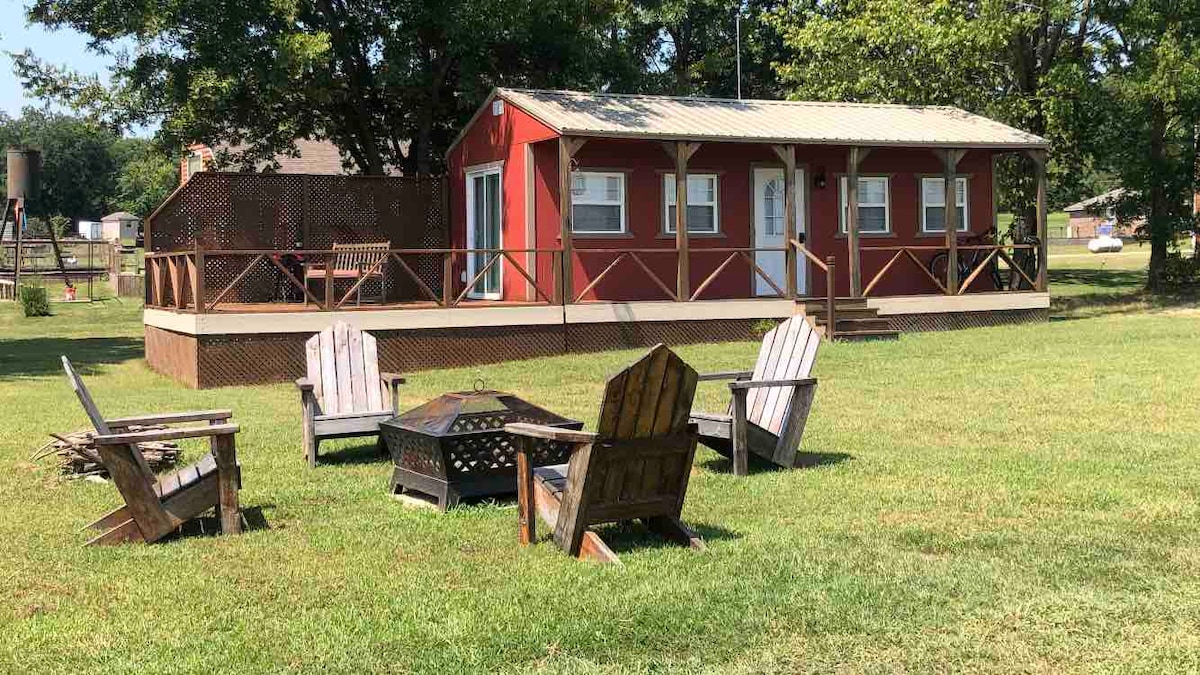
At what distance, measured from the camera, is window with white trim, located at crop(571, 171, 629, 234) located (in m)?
17.5

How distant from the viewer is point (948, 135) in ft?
63.0

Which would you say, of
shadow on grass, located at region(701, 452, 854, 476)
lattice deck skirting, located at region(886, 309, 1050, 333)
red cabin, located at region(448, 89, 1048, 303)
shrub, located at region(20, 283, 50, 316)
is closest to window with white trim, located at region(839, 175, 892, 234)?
red cabin, located at region(448, 89, 1048, 303)

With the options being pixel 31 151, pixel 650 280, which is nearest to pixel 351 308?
pixel 650 280

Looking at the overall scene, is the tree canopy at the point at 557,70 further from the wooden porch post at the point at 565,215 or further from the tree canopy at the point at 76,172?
the tree canopy at the point at 76,172

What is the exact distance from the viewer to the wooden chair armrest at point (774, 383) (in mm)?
7512

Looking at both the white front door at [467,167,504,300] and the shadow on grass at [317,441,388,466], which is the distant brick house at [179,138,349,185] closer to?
the white front door at [467,167,504,300]

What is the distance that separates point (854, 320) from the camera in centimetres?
1691

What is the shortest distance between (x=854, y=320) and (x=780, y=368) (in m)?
9.23

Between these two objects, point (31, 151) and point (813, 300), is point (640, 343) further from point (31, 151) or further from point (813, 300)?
point (31, 151)

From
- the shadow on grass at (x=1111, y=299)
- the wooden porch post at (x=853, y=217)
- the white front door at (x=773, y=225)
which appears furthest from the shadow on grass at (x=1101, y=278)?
the wooden porch post at (x=853, y=217)

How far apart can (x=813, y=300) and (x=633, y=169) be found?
3.18 m

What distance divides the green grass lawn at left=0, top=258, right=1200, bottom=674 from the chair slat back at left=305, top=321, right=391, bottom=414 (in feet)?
1.24

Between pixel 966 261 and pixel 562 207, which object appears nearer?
pixel 562 207

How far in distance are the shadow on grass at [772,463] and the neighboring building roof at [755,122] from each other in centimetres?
841
